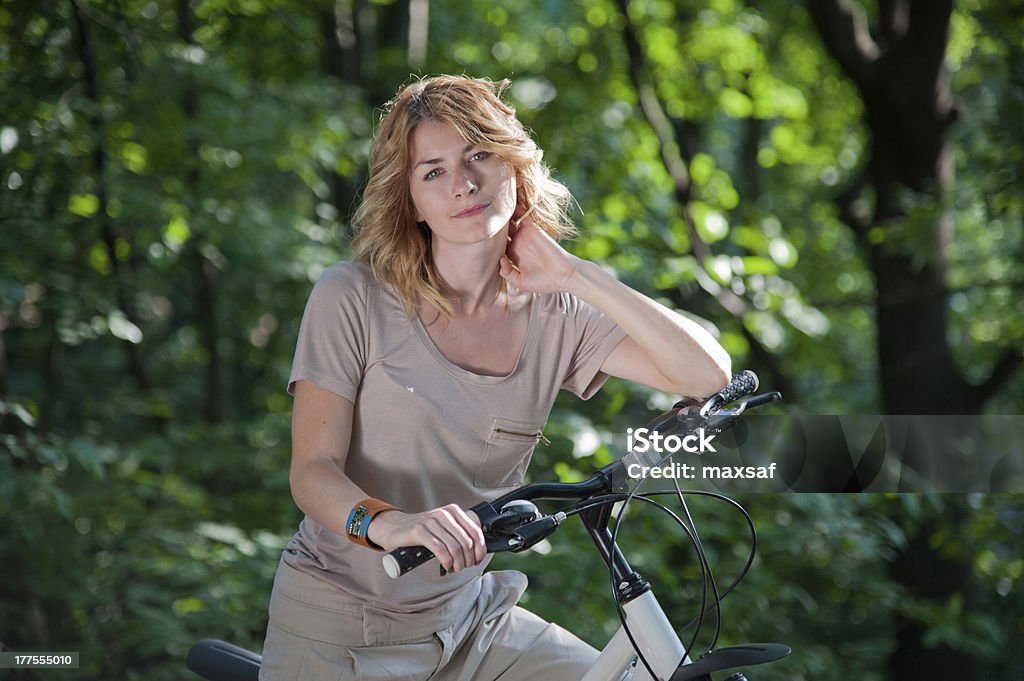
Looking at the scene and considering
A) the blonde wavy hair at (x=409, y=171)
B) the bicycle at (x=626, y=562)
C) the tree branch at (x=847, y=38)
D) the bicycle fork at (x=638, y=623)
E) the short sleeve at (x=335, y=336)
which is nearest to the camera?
the bicycle at (x=626, y=562)

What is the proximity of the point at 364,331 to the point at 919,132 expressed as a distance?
13.3ft

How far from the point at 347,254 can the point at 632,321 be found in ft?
11.3

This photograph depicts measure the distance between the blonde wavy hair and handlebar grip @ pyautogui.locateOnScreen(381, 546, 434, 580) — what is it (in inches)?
21.8

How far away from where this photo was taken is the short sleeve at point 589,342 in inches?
75.2

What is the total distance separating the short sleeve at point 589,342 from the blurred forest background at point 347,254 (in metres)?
1.20

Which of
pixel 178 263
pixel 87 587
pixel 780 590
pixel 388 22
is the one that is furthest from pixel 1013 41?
pixel 87 587

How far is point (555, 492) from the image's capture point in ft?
5.25

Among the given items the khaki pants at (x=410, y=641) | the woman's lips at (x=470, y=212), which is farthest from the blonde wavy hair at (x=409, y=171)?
the khaki pants at (x=410, y=641)

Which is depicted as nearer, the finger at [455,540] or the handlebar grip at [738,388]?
the finger at [455,540]

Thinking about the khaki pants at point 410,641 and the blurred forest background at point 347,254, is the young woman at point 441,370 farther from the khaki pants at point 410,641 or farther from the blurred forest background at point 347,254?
the blurred forest background at point 347,254

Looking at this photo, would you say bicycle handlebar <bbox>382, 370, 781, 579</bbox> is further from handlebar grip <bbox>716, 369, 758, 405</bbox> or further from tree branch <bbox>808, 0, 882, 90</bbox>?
tree branch <bbox>808, 0, 882, 90</bbox>

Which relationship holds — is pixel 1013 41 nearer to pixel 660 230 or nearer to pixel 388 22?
pixel 660 230

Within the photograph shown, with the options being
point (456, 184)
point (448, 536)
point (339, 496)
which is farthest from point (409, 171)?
point (448, 536)

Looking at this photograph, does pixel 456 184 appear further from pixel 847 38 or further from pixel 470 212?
pixel 847 38
